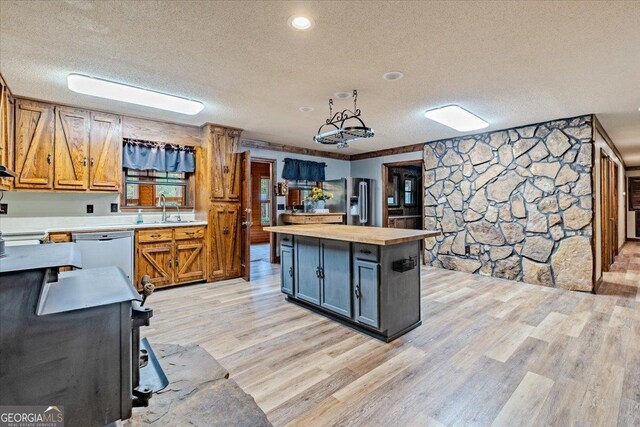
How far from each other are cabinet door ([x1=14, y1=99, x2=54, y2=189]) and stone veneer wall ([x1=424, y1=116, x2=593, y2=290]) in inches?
227

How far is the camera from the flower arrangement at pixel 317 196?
257 inches

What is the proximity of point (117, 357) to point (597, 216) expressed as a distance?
5.57 m

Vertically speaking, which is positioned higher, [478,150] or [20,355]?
[478,150]

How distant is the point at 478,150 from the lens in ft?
17.3

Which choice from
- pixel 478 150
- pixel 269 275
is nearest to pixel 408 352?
pixel 269 275

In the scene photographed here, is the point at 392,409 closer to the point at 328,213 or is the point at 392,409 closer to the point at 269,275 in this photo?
the point at 269,275

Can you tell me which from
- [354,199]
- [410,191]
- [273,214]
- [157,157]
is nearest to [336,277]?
[157,157]

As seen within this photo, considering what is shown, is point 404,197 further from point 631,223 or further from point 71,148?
point 631,223

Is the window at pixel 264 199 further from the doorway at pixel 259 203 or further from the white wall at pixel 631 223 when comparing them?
the white wall at pixel 631 223

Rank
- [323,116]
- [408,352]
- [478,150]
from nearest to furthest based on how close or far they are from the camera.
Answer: [408,352] → [323,116] → [478,150]

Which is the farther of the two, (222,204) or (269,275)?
(269,275)

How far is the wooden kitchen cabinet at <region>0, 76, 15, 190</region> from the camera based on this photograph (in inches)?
121

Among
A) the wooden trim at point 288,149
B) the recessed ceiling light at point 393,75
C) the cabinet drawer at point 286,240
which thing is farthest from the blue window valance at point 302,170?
the recessed ceiling light at point 393,75

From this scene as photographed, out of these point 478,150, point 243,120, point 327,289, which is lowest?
point 327,289
